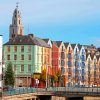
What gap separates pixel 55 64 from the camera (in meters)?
155

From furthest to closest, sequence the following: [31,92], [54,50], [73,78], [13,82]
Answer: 1. [73,78]
2. [54,50]
3. [13,82]
4. [31,92]

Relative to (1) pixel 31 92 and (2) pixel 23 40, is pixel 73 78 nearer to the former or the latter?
(2) pixel 23 40

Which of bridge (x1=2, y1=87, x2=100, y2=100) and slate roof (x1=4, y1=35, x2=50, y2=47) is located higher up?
slate roof (x1=4, y1=35, x2=50, y2=47)

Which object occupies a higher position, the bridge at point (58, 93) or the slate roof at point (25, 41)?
the slate roof at point (25, 41)

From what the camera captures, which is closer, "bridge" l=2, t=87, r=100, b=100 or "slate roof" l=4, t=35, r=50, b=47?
"bridge" l=2, t=87, r=100, b=100

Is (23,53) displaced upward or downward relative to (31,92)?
upward

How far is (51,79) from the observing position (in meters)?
146

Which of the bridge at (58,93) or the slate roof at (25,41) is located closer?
the bridge at (58,93)

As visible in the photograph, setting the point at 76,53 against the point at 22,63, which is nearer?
the point at 22,63

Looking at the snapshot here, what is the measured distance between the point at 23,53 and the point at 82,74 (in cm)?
4266

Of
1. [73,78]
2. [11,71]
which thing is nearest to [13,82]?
[11,71]

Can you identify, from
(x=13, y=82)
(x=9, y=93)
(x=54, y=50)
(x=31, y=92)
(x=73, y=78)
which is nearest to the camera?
(x=9, y=93)

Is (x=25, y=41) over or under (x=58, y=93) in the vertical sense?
over

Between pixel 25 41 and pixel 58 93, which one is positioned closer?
pixel 58 93
